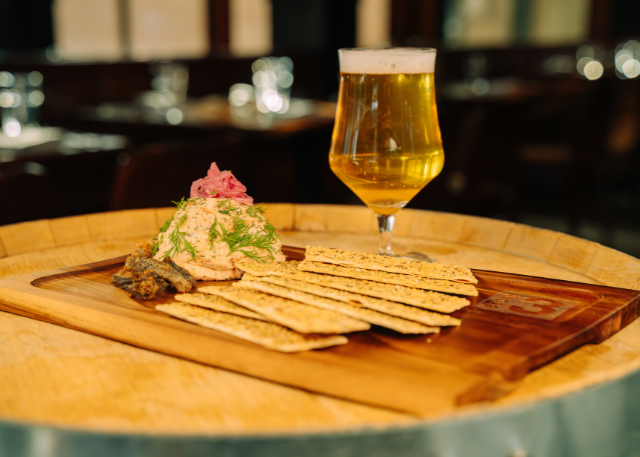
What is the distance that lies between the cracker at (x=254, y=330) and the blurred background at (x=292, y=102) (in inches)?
73.6

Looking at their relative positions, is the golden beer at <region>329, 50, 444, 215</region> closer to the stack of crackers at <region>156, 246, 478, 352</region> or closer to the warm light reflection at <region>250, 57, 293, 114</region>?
the stack of crackers at <region>156, 246, 478, 352</region>

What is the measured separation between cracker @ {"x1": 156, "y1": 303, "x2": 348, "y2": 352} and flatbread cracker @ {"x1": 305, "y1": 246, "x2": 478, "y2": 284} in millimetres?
306

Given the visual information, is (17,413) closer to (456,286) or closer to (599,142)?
(456,286)

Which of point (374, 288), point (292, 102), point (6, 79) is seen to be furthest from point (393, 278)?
point (292, 102)

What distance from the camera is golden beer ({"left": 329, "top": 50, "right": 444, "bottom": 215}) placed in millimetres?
1487

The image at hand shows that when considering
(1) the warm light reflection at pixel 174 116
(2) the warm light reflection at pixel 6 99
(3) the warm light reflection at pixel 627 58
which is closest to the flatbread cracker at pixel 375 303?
(2) the warm light reflection at pixel 6 99

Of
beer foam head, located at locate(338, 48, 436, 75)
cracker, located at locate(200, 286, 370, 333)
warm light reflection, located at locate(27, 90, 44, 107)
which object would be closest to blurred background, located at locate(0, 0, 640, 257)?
warm light reflection, located at locate(27, 90, 44, 107)

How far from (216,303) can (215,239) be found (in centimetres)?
27

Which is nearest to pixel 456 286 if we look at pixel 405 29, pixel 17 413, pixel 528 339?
pixel 528 339

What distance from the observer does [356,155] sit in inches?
60.4

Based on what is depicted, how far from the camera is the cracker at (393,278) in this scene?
1.21m

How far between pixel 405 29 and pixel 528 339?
1189 cm

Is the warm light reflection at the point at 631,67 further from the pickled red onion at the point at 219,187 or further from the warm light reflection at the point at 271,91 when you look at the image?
the pickled red onion at the point at 219,187

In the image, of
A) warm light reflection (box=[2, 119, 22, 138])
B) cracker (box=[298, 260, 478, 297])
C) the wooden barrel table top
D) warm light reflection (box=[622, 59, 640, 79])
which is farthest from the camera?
warm light reflection (box=[622, 59, 640, 79])
